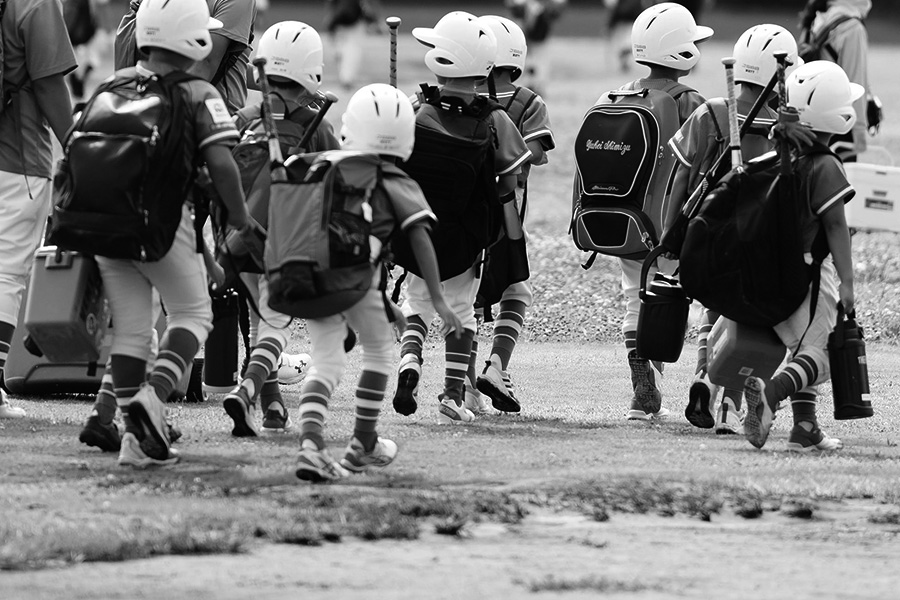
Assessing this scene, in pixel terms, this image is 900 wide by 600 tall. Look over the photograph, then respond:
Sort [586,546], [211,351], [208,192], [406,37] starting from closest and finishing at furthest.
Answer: [586,546] < [208,192] < [211,351] < [406,37]

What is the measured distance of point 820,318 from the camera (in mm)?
7059

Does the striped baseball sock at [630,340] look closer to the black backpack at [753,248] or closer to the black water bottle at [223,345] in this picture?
the black backpack at [753,248]

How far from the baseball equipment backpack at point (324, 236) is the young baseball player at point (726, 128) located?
1.92 metres

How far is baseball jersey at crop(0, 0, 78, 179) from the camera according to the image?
296 inches

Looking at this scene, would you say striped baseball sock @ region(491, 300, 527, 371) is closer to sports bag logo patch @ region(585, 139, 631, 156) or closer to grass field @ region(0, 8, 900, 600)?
grass field @ region(0, 8, 900, 600)

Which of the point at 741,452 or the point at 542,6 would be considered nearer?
the point at 741,452

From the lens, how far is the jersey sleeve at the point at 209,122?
611cm

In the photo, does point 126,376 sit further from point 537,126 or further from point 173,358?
point 537,126

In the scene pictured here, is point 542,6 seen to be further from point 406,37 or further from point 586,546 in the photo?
point 586,546

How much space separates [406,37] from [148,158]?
27768 millimetres

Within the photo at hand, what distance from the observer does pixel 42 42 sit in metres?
7.50

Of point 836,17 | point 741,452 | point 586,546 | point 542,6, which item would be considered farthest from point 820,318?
point 542,6

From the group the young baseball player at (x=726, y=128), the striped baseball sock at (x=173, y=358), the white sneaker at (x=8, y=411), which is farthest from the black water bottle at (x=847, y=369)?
the white sneaker at (x=8, y=411)

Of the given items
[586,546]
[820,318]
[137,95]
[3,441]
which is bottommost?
[3,441]
